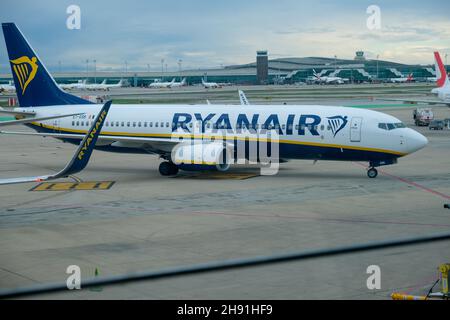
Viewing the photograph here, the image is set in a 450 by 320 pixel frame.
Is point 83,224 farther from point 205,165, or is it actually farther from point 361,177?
point 361,177

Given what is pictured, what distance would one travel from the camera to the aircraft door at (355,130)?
34969 mm

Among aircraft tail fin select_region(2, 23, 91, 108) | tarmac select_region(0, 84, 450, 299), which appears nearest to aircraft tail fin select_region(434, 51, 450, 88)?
tarmac select_region(0, 84, 450, 299)

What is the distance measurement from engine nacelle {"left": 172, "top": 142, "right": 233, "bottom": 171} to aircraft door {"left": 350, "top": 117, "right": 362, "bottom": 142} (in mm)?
6450

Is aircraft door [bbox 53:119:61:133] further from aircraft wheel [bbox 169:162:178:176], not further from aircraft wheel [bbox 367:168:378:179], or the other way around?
aircraft wheel [bbox 367:168:378:179]

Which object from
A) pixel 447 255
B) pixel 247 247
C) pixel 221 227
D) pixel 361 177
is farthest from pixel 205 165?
pixel 447 255

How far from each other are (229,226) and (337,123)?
13.0m

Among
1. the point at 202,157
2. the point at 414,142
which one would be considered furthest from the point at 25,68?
the point at 414,142

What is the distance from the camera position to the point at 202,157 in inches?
1391

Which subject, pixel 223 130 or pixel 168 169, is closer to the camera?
pixel 223 130

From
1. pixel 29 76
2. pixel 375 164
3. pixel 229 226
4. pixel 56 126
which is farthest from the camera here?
pixel 29 76

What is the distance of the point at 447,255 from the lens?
773 inches

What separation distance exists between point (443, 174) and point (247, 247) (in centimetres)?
2064

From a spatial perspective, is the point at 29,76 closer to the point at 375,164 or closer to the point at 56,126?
the point at 56,126

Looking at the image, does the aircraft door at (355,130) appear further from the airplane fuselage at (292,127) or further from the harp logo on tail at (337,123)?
the harp logo on tail at (337,123)
